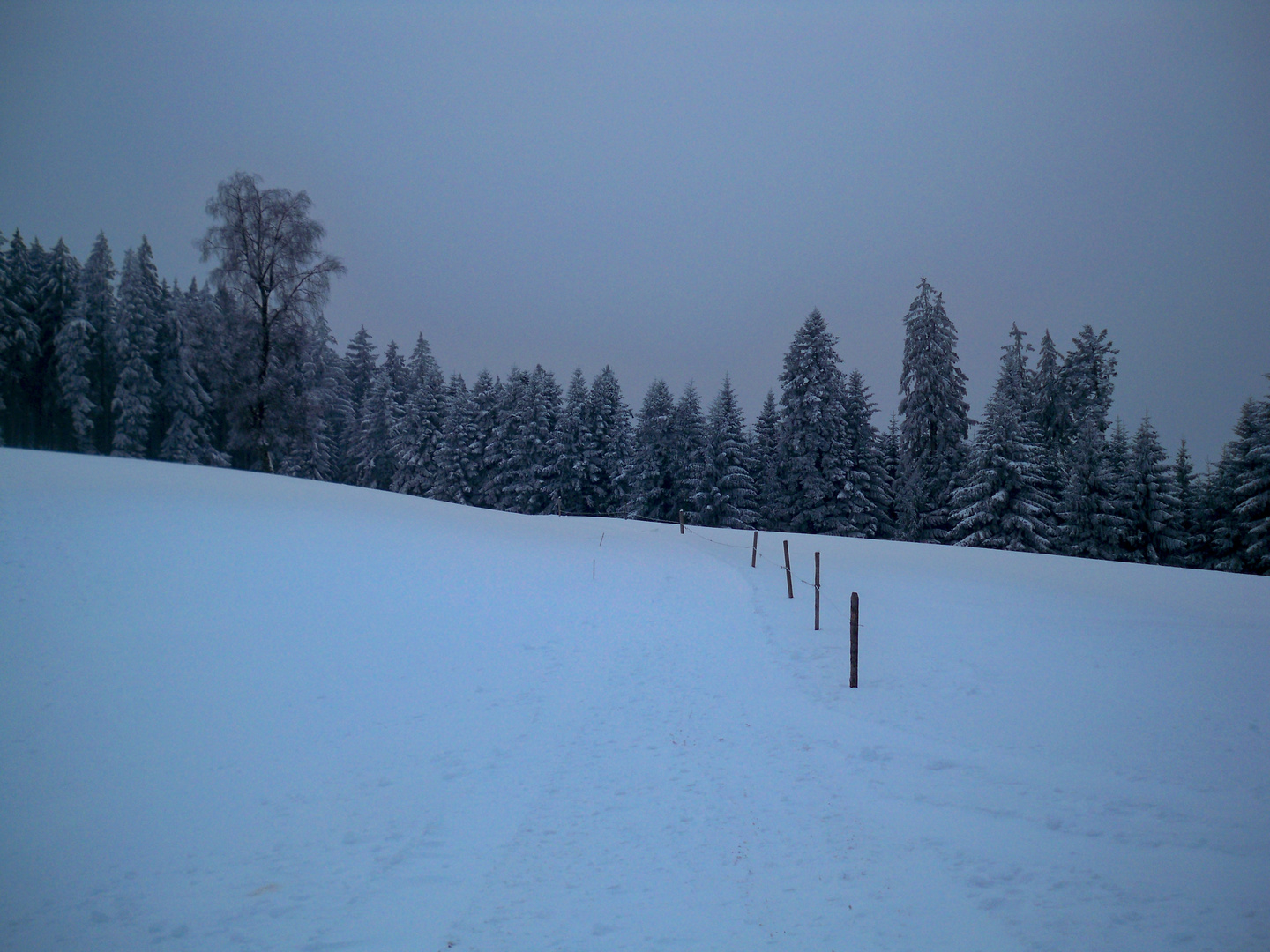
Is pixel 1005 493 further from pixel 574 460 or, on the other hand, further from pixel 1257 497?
pixel 574 460

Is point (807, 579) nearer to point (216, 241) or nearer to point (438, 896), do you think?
point (438, 896)

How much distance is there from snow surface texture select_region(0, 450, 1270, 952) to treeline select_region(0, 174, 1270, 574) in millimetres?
17849

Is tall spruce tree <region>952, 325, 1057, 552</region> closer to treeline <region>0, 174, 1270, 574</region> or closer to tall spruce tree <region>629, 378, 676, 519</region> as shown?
treeline <region>0, 174, 1270, 574</region>

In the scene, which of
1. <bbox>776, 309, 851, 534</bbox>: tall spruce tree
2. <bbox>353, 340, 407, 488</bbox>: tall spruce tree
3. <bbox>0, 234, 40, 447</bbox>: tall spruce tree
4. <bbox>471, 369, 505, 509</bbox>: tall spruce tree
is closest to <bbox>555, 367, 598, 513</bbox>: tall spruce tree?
<bbox>471, 369, 505, 509</bbox>: tall spruce tree

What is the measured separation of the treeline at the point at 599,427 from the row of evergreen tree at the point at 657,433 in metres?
0.16

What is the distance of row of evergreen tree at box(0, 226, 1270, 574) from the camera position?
34.0 metres

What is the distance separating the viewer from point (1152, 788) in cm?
692

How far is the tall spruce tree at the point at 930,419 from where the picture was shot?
1583 inches

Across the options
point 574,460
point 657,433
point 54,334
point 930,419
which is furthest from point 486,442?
point 930,419

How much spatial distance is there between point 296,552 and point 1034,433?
4356 centimetres

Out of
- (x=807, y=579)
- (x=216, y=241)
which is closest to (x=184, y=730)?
(x=807, y=579)

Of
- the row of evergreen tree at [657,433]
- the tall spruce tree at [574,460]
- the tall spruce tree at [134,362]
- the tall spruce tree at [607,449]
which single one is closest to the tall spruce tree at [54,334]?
the row of evergreen tree at [657,433]

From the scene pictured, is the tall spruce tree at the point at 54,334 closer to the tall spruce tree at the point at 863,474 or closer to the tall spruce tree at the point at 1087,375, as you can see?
the tall spruce tree at the point at 863,474

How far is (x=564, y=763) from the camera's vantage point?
7.62 meters
